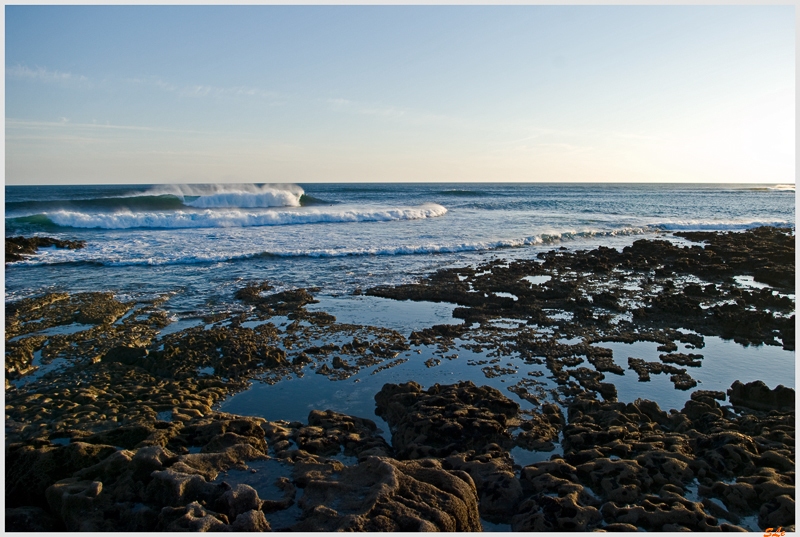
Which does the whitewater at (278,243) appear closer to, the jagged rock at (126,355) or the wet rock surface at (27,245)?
the wet rock surface at (27,245)

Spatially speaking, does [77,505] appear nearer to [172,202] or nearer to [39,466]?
[39,466]

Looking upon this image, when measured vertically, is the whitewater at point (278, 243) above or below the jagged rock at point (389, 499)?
above

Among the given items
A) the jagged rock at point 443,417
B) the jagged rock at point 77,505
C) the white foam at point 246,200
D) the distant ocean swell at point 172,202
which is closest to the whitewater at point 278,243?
the distant ocean swell at point 172,202

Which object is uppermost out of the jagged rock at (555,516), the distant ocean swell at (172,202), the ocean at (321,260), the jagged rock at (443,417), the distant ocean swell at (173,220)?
the distant ocean swell at (172,202)

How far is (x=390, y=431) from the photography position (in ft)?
15.8

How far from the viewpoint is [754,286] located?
436 inches

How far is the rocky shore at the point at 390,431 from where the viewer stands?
3.25m

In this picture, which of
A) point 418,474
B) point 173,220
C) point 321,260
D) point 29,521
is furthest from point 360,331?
point 173,220

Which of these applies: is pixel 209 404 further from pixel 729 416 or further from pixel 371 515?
pixel 729 416

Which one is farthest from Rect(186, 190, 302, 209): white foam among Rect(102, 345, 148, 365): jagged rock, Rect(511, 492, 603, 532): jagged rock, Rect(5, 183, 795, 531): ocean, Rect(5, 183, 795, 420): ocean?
Rect(511, 492, 603, 532): jagged rock

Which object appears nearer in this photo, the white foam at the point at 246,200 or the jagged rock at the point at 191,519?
the jagged rock at the point at 191,519

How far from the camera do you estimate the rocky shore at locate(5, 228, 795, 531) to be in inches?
128

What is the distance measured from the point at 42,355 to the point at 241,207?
31.8 meters

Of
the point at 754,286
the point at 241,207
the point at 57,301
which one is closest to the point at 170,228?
the point at 241,207
